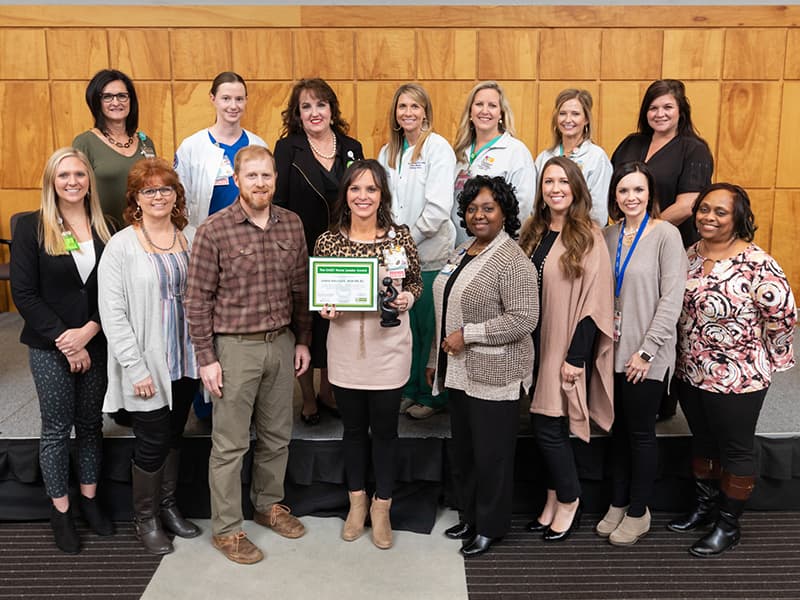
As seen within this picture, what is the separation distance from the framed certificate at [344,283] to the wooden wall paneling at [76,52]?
391 cm

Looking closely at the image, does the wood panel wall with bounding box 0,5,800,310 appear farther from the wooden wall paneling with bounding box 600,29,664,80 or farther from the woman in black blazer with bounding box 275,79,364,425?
the woman in black blazer with bounding box 275,79,364,425

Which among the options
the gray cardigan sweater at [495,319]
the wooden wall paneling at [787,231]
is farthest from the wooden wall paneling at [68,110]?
the wooden wall paneling at [787,231]

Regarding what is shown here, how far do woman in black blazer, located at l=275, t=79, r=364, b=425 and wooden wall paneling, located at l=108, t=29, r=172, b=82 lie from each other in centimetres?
276

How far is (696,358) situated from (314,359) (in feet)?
5.35

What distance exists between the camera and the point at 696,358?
9.30 feet

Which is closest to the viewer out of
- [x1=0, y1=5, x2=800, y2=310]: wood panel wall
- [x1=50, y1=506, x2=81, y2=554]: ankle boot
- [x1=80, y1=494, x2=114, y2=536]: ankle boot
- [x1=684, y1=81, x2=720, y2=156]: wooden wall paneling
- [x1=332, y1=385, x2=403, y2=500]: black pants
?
[x1=332, y1=385, x2=403, y2=500]: black pants

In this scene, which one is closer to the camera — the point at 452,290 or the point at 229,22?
the point at 452,290

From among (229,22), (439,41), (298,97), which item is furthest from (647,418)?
(229,22)

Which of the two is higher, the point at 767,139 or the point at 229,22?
the point at 229,22

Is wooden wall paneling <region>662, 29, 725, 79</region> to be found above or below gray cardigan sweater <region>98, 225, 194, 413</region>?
above

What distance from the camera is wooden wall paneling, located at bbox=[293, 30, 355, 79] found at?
5.50 metres

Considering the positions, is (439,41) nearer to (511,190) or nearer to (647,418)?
(511,190)

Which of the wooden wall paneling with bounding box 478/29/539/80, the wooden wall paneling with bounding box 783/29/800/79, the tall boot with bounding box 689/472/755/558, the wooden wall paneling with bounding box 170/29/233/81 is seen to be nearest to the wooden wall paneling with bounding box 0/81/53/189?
the wooden wall paneling with bounding box 170/29/233/81

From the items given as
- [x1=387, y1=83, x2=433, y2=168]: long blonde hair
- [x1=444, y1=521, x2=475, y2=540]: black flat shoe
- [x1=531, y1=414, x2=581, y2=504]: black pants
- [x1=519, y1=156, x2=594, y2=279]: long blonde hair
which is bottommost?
[x1=444, y1=521, x2=475, y2=540]: black flat shoe
